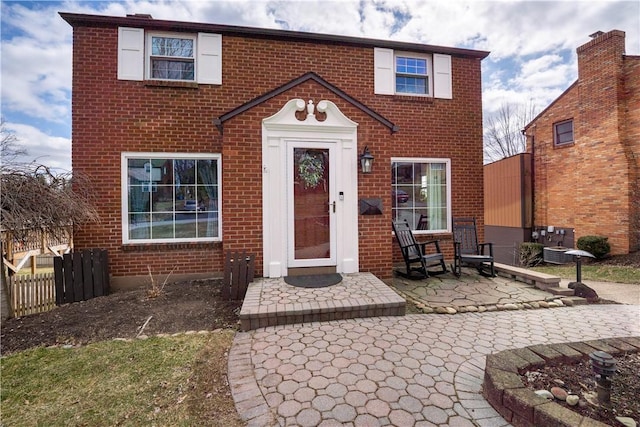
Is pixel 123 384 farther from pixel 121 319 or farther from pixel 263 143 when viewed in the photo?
pixel 263 143

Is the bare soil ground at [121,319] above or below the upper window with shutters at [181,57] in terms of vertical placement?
below

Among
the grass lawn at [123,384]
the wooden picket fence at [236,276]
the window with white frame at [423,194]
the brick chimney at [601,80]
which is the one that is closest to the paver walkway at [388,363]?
the grass lawn at [123,384]

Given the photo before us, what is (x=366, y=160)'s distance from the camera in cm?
530

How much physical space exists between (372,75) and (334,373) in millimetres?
6519

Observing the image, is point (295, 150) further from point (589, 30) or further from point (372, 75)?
point (589, 30)

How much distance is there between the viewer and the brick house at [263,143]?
516 centimetres

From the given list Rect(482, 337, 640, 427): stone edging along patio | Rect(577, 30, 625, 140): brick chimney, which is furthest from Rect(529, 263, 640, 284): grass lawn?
Rect(482, 337, 640, 427): stone edging along patio

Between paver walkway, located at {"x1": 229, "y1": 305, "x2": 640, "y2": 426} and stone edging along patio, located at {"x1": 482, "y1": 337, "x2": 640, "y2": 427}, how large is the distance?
136 millimetres

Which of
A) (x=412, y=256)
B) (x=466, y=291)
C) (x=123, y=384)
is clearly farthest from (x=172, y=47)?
Answer: (x=466, y=291)

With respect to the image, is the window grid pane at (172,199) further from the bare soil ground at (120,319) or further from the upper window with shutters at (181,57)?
the upper window with shutters at (181,57)

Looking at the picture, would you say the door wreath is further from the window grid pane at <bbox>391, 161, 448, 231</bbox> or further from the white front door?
the window grid pane at <bbox>391, 161, 448, 231</bbox>

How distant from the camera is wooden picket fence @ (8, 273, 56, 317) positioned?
479 cm

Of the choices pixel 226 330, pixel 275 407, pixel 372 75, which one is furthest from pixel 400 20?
pixel 275 407

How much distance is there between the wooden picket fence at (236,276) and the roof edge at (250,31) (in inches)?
192
